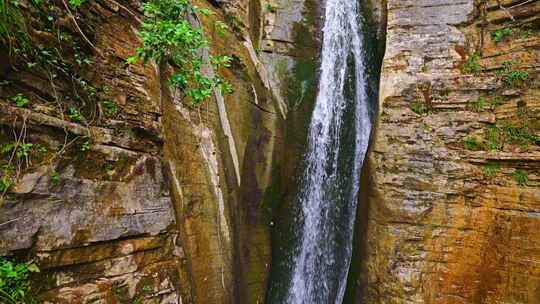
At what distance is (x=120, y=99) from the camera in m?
3.75

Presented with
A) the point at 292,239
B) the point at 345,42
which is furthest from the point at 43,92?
the point at 345,42

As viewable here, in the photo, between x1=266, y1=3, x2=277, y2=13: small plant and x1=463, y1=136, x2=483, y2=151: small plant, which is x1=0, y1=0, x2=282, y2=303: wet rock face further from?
x1=463, y1=136, x2=483, y2=151: small plant

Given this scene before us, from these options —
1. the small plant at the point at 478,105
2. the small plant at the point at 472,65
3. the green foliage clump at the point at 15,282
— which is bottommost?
the green foliage clump at the point at 15,282

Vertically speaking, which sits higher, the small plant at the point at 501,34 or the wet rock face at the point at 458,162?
the small plant at the point at 501,34

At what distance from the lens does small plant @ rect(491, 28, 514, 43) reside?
5.39 meters

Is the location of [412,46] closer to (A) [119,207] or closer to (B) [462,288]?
(B) [462,288]

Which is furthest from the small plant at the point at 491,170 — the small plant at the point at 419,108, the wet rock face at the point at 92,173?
the wet rock face at the point at 92,173

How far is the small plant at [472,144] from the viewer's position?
16.8 ft

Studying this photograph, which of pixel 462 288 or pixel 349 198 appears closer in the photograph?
pixel 462 288

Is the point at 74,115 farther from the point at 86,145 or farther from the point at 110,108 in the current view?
the point at 110,108

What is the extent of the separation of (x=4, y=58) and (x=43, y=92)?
0.40 meters

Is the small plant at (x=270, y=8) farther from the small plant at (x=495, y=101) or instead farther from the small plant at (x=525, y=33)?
the small plant at (x=495, y=101)

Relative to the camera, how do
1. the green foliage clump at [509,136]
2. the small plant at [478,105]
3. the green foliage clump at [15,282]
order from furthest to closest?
1. the small plant at [478,105]
2. the green foliage clump at [509,136]
3. the green foliage clump at [15,282]

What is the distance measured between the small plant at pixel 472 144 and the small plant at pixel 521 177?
613 mm
